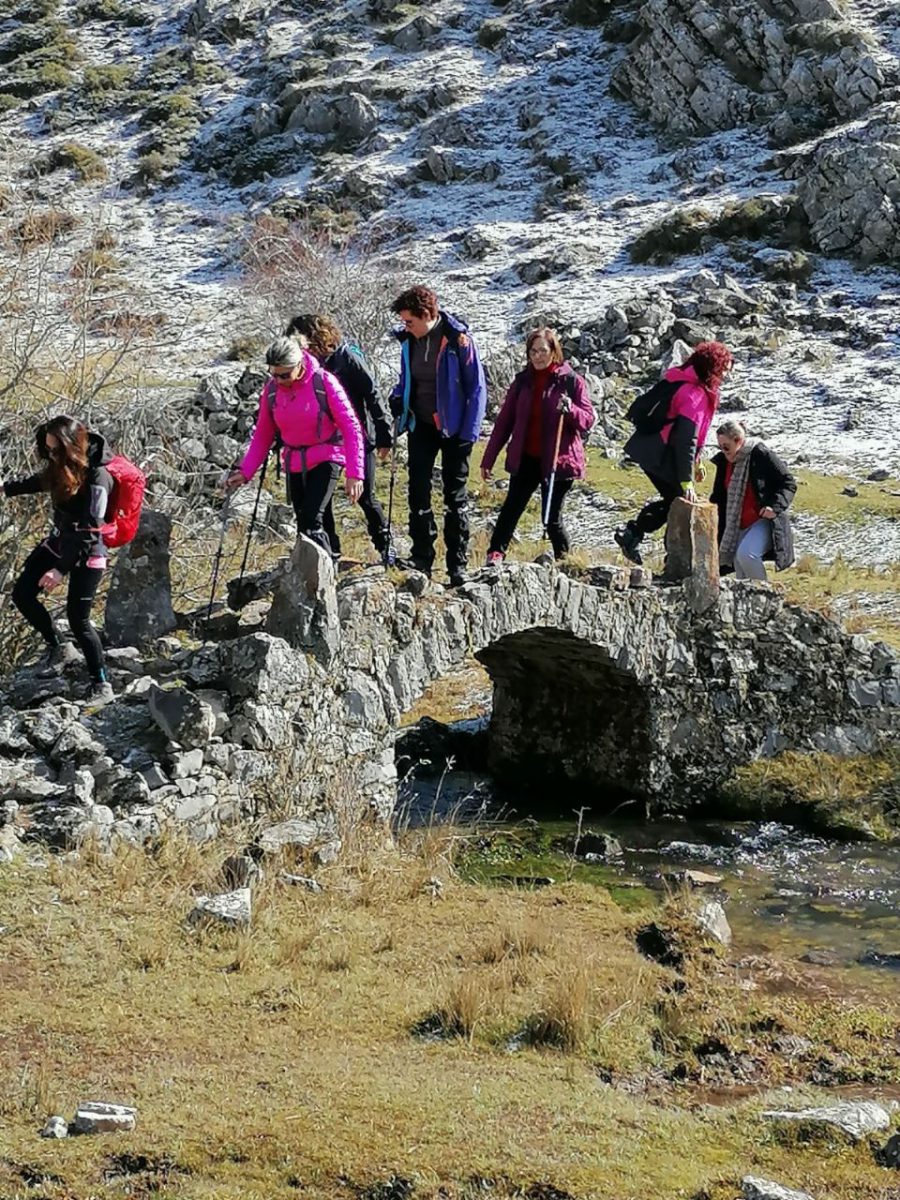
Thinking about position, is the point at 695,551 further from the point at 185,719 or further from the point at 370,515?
the point at 185,719

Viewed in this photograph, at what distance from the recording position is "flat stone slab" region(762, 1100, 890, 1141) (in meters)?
5.62

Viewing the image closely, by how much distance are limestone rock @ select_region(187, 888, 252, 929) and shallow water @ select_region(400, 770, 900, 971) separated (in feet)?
8.92

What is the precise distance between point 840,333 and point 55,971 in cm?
A: 2768

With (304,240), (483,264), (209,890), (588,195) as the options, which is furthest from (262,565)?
(588,195)

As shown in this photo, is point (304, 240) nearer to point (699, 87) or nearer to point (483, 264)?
point (483, 264)

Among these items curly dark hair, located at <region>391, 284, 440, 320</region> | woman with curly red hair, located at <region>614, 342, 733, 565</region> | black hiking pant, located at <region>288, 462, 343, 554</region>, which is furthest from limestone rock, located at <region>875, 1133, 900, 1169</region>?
curly dark hair, located at <region>391, 284, 440, 320</region>

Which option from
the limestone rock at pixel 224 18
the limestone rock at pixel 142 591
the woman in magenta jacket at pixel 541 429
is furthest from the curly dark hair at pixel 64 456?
the limestone rock at pixel 224 18

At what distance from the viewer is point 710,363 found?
9992 mm

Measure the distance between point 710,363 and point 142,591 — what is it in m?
4.32

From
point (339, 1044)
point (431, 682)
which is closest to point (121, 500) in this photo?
point (431, 682)

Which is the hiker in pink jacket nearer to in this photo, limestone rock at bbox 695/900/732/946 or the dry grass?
the dry grass

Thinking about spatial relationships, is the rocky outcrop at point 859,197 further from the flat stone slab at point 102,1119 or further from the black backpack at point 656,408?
the flat stone slab at point 102,1119

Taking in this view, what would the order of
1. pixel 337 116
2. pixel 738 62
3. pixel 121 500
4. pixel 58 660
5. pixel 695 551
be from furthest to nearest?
pixel 337 116, pixel 738 62, pixel 695 551, pixel 58 660, pixel 121 500

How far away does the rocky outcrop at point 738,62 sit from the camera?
41.3 metres
